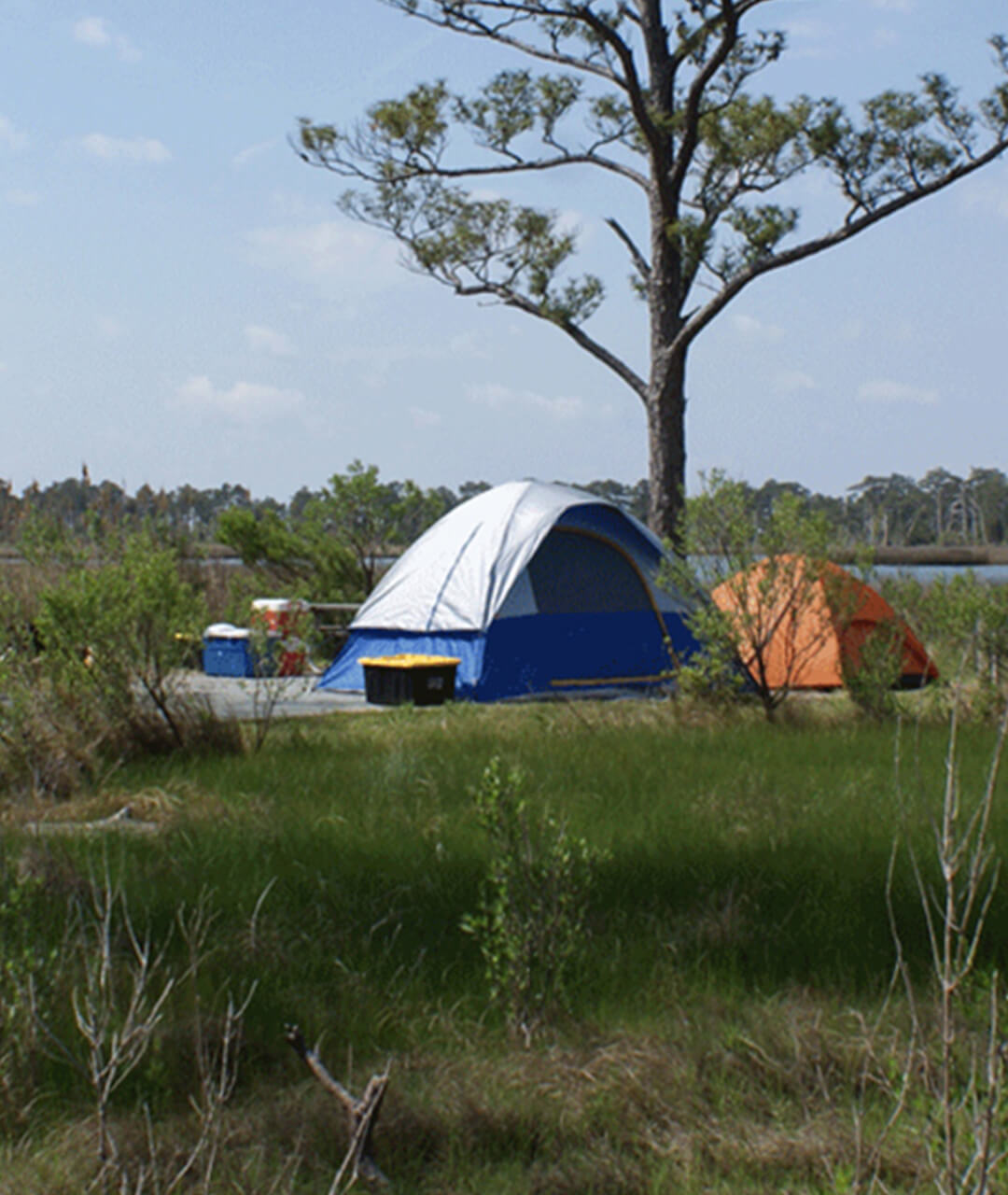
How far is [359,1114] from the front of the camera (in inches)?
110

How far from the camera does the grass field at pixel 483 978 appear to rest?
3111 millimetres

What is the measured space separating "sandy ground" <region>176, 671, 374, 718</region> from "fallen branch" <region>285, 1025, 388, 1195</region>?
697 centimetres

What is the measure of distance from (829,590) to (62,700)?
5190mm

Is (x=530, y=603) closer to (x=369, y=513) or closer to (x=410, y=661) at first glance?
(x=410, y=661)

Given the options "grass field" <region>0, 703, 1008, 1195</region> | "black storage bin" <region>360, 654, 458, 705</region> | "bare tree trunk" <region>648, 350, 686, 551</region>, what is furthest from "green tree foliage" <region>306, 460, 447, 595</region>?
"grass field" <region>0, 703, 1008, 1195</region>

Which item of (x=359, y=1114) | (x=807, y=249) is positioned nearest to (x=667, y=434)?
(x=807, y=249)

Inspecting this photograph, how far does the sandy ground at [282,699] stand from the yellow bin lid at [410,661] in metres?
0.36

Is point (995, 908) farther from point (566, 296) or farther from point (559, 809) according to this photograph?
point (566, 296)

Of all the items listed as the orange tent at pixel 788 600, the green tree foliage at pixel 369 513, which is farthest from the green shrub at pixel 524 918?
the green tree foliage at pixel 369 513

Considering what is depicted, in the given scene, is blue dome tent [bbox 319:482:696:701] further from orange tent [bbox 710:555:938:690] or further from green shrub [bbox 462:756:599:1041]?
green shrub [bbox 462:756:599:1041]

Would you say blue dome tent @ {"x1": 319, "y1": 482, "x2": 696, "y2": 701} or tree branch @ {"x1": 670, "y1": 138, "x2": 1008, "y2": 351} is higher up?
tree branch @ {"x1": 670, "y1": 138, "x2": 1008, "y2": 351}

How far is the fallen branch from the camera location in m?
2.71

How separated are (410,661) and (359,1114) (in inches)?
348

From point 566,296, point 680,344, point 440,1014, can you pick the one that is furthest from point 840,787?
point 566,296
